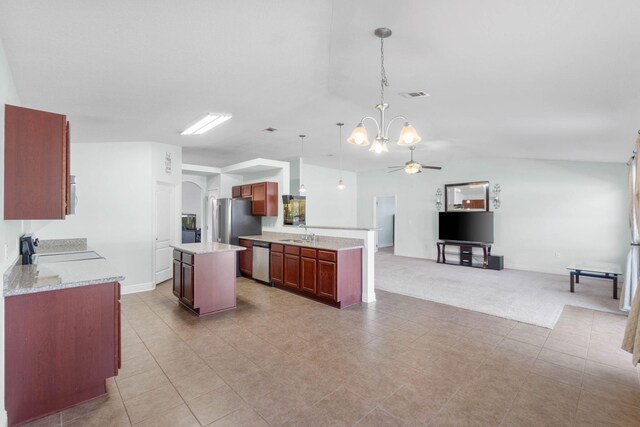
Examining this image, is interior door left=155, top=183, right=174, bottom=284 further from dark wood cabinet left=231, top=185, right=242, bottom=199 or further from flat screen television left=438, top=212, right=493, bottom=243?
flat screen television left=438, top=212, right=493, bottom=243

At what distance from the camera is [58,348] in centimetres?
213

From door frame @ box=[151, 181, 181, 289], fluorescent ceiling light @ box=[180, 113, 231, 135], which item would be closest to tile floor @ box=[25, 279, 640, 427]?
door frame @ box=[151, 181, 181, 289]

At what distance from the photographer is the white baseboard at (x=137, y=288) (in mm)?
5074

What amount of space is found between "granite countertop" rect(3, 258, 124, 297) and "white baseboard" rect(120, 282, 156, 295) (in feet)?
7.64

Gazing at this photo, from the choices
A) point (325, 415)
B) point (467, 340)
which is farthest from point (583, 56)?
point (325, 415)

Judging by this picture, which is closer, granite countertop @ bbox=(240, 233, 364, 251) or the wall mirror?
granite countertop @ bbox=(240, 233, 364, 251)

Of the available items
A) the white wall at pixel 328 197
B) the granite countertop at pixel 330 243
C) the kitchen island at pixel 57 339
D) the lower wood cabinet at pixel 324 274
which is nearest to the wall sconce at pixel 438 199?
the white wall at pixel 328 197

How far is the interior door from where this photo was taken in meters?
5.66

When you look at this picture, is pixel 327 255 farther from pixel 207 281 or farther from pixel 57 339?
pixel 57 339

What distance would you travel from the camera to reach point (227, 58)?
2.65m

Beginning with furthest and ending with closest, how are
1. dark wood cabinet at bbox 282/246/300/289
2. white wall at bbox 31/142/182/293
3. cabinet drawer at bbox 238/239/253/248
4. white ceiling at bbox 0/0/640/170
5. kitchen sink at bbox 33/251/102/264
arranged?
cabinet drawer at bbox 238/239/253/248
dark wood cabinet at bbox 282/246/300/289
white wall at bbox 31/142/182/293
kitchen sink at bbox 33/251/102/264
white ceiling at bbox 0/0/640/170

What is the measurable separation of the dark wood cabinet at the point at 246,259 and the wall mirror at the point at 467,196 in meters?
5.45

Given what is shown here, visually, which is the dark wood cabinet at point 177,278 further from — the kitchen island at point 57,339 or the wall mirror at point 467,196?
the wall mirror at point 467,196

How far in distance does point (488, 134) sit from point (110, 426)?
5.83 m
